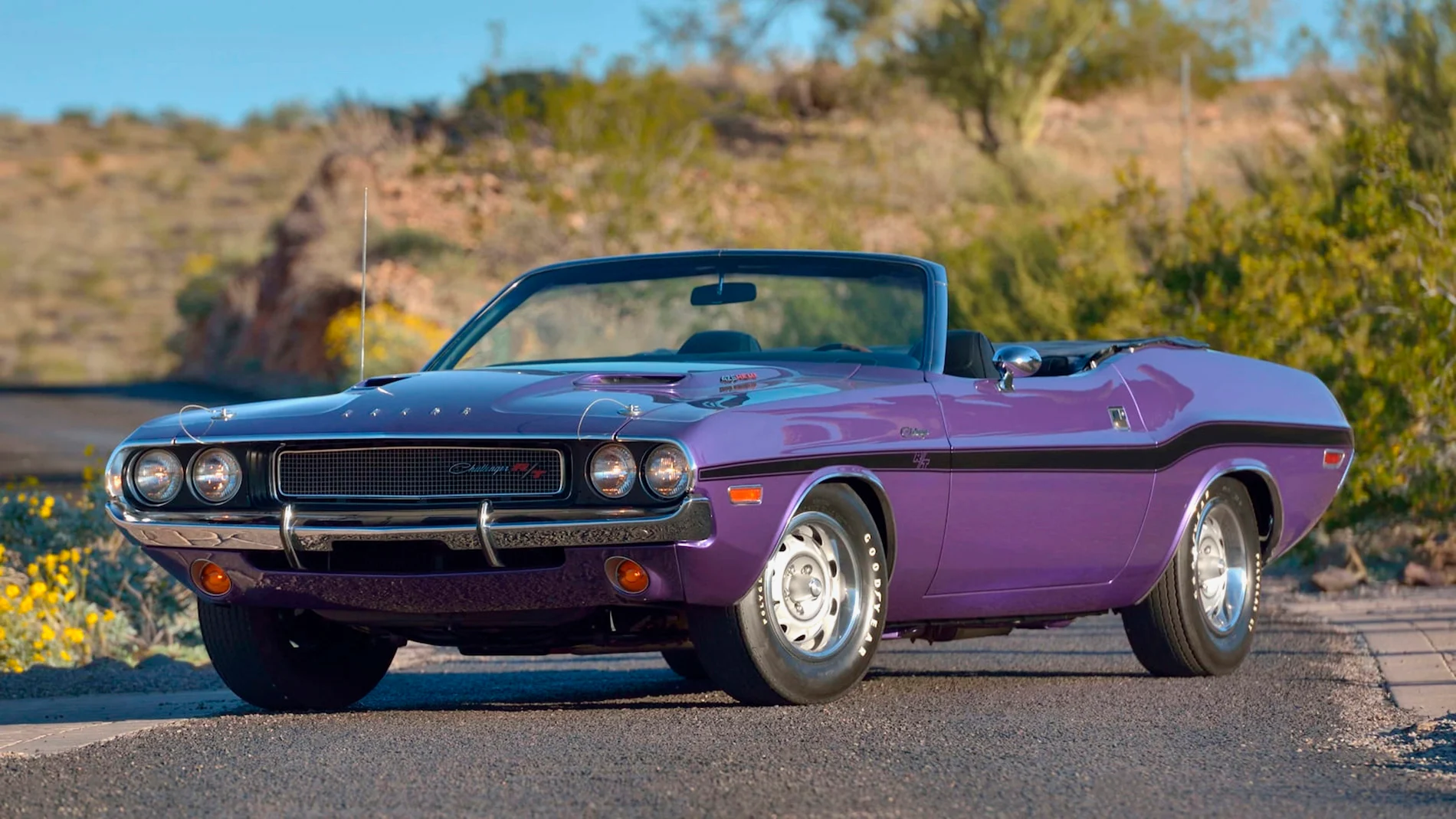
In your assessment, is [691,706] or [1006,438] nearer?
[691,706]

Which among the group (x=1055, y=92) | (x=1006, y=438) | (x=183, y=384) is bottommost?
(x=183, y=384)

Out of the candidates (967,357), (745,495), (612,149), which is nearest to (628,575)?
(745,495)

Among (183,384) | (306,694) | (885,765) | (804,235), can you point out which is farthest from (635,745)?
(183,384)

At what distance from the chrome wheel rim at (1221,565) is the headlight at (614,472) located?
2.89 meters

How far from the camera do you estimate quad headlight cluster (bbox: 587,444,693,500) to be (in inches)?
222

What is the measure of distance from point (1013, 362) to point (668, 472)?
1.76 m

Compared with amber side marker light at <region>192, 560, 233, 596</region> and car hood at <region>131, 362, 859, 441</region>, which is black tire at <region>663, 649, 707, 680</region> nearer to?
car hood at <region>131, 362, 859, 441</region>

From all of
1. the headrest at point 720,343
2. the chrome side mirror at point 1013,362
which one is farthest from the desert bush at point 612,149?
the chrome side mirror at point 1013,362

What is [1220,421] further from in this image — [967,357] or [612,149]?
[612,149]

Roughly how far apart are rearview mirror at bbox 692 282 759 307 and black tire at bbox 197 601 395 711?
5.58 ft

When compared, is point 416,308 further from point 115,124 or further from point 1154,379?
point 115,124

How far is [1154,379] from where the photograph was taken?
773cm

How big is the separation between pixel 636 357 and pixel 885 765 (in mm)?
2392

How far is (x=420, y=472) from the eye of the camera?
19.5ft
